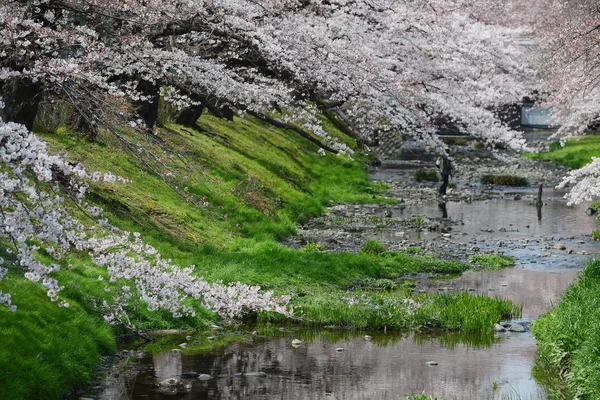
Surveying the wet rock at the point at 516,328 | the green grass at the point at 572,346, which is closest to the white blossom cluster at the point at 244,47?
the wet rock at the point at 516,328

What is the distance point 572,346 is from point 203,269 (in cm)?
665

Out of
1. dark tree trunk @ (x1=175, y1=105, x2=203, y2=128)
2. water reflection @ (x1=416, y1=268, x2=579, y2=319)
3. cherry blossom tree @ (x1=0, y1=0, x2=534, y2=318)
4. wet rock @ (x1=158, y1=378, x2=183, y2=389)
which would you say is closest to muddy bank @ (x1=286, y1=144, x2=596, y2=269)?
water reflection @ (x1=416, y1=268, x2=579, y2=319)

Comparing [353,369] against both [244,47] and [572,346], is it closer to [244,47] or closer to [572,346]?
[572,346]

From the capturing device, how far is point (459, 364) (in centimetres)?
1202

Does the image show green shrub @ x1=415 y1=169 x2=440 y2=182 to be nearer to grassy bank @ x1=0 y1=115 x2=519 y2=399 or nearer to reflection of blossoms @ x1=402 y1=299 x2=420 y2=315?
grassy bank @ x1=0 y1=115 x2=519 y2=399

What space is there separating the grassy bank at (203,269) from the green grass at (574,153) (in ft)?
66.3

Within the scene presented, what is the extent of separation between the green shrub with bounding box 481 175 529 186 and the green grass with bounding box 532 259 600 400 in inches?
935

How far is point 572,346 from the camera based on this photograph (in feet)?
36.6

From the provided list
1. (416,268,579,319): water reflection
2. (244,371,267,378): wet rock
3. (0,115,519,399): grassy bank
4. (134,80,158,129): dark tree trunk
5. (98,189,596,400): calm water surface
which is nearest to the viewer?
(0,115,519,399): grassy bank

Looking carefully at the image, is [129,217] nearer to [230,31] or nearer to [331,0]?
[230,31]

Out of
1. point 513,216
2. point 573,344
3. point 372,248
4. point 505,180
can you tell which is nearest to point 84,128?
point 372,248

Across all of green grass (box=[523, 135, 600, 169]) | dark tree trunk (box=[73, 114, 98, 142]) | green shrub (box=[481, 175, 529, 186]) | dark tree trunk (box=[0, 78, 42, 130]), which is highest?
green grass (box=[523, 135, 600, 169])

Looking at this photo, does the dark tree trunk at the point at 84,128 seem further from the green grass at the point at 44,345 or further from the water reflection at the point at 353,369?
the water reflection at the point at 353,369

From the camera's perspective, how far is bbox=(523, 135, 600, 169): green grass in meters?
41.7
